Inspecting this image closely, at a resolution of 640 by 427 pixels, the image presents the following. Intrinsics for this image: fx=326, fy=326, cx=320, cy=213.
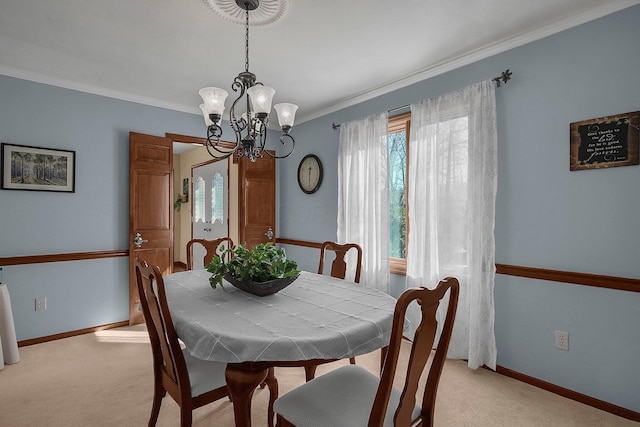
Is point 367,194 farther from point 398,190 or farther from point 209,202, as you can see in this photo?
point 209,202

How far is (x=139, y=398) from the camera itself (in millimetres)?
2143

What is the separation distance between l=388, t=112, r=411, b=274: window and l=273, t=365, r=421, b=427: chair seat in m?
1.87

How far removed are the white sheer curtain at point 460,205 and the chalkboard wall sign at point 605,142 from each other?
19.3 inches

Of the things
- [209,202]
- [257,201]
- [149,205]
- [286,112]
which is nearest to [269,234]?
[257,201]

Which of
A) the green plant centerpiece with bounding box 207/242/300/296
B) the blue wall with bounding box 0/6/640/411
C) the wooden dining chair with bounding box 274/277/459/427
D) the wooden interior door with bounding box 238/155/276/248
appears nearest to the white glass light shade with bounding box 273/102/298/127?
the green plant centerpiece with bounding box 207/242/300/296

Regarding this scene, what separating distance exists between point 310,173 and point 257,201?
0.84 meters

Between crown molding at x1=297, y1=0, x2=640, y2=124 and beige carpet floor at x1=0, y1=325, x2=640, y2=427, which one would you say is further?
crown molding at x1=297, y1=0, x2=640, y2=124

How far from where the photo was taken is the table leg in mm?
1242

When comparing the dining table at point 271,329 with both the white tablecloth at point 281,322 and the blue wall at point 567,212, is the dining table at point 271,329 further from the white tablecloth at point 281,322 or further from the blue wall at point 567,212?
the blue wall at point 567,212

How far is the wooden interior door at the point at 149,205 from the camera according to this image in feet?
11.4

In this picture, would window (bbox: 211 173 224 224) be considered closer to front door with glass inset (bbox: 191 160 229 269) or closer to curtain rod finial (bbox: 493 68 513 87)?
front door with glass inset (bbox: 191 160 229 269)

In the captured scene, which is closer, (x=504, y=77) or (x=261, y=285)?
(x=261, y=285)

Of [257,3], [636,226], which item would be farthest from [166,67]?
[636,226]

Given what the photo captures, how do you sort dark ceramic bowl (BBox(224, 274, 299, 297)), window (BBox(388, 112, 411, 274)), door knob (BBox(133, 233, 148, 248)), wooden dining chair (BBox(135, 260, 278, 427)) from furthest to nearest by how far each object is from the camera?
door knob (BBox(133, 233, 148, 248)) → window (BBox(388, 112, 411, 274)) → dark ceramic bowl (BBox(224, 274, 299, 297)) → wooden dining chair (BBox(135, 260, 278, 427))
